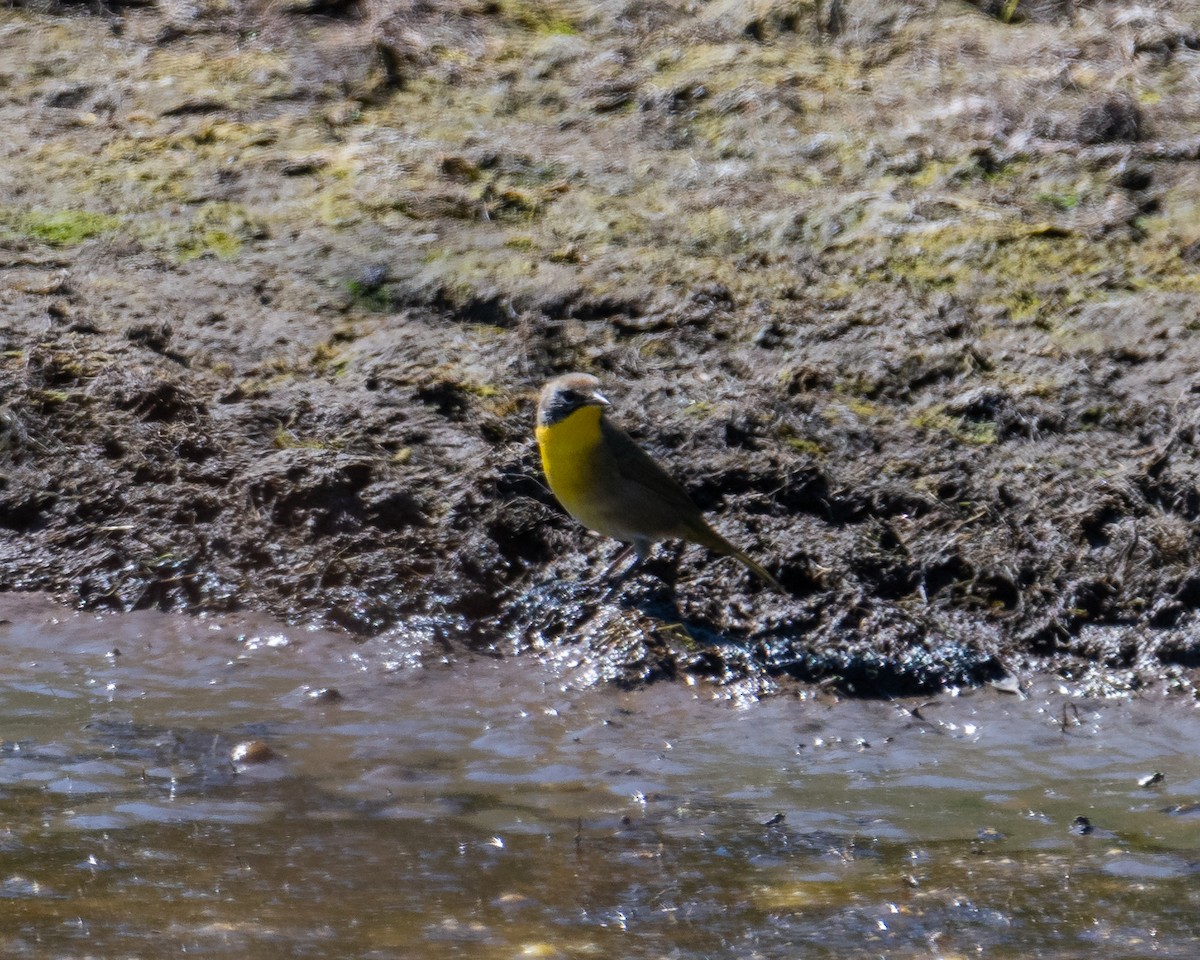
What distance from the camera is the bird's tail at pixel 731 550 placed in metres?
6.09

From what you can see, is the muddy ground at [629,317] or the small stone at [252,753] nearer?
the small stone at [252,753]

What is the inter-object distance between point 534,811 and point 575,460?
67.7 inches

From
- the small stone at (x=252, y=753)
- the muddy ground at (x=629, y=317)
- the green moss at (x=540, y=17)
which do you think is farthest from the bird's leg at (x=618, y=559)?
the green moss at (x=540, y=17)

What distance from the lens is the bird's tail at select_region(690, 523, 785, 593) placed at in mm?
6090

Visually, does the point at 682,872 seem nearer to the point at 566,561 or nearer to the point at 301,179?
the point at 566,561

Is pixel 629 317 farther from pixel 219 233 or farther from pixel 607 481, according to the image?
pixel 219 233

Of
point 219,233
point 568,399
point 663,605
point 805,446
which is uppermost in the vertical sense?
point 219,233

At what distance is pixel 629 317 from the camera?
7723 millimetres

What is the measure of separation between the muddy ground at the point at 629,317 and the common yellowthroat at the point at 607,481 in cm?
22

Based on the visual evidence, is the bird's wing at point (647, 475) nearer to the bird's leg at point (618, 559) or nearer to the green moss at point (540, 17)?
the bird's leg at point (618, 559)

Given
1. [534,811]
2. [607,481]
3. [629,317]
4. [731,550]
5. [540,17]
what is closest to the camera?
[534,811]

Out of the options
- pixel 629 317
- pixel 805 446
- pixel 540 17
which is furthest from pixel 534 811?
pixel 540 17

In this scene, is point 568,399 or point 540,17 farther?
point 540,17

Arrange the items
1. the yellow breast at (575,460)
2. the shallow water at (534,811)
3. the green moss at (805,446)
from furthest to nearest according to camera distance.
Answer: the green moss at (805,446), the yellow breast at (575,460), the shallow water at (534,811)
